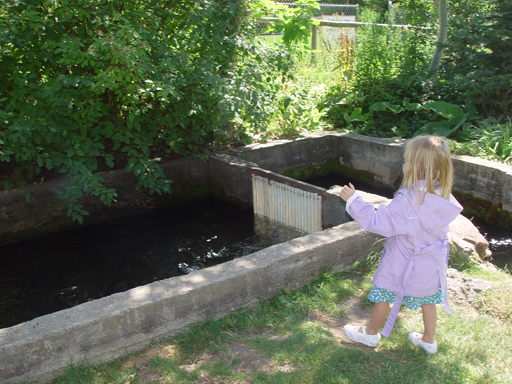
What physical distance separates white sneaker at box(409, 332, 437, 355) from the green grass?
0.04m

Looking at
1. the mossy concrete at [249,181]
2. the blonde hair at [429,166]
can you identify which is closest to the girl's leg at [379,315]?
the blonde hair at [429,166]

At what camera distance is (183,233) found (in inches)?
251

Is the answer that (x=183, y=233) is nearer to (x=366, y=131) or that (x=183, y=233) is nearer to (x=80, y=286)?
(x=80, y=286)

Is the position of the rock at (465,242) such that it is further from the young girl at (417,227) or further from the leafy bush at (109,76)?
the leafy bush at (109,76)

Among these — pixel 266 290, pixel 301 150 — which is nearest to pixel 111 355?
pixel 266 290

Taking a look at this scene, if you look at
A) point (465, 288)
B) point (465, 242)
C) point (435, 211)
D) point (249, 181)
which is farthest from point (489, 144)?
Result: point (435, 211)

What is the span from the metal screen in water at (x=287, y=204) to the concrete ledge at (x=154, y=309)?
6.48 ft

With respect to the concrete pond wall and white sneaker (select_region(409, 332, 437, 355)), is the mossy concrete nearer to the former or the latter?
the concrete pond wall

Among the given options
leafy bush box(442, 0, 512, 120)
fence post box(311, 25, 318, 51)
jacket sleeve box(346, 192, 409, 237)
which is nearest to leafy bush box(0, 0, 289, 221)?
jacket sleeve box(346, 192, 409, 237)

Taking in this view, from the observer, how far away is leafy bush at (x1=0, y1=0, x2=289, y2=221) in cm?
496

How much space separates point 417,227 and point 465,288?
130 cm

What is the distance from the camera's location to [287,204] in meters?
6.42

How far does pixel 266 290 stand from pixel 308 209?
8.80 feet

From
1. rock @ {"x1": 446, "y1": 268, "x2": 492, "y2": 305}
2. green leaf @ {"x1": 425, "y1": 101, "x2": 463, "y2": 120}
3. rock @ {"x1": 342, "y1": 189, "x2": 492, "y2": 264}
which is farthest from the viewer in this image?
green leaf @ {"x1": 425, "y1": 101, "x2": 463, "y2": 120}
